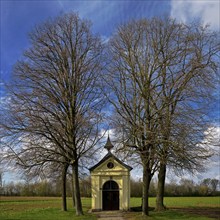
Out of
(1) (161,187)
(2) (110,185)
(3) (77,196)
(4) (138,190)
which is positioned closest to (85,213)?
(3) (77,196)

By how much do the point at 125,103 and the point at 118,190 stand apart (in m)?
9.41

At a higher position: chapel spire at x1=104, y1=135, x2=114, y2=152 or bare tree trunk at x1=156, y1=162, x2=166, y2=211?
chapel spire at x1=104, y1=135, x2=114, y2=152

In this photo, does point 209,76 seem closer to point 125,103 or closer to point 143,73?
point 143,73

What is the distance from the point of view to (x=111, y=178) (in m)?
30.0

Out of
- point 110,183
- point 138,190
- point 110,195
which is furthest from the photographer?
point 138,190

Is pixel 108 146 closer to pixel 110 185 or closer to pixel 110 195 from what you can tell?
pixel 110 185

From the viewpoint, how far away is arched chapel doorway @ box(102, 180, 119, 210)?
1172 inches

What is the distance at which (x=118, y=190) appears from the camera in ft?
98.4

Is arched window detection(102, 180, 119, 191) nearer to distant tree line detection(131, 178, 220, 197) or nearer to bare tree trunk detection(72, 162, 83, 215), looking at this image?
bare tree trunk detection(72, 162, 83, 215)

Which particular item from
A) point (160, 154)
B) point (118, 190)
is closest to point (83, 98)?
point (160, 154)

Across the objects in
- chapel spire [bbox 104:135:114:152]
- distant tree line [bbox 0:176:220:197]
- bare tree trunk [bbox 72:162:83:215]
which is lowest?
distant tree line [bbox 0:176:220:197]

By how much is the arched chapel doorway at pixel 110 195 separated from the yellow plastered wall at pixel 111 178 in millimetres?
341

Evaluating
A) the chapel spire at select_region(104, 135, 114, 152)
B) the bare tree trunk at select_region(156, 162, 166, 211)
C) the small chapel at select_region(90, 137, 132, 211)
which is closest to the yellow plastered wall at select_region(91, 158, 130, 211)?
the small chapel at select_region(90, 137, 132, 211)

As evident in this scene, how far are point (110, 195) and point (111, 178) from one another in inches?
61.3
